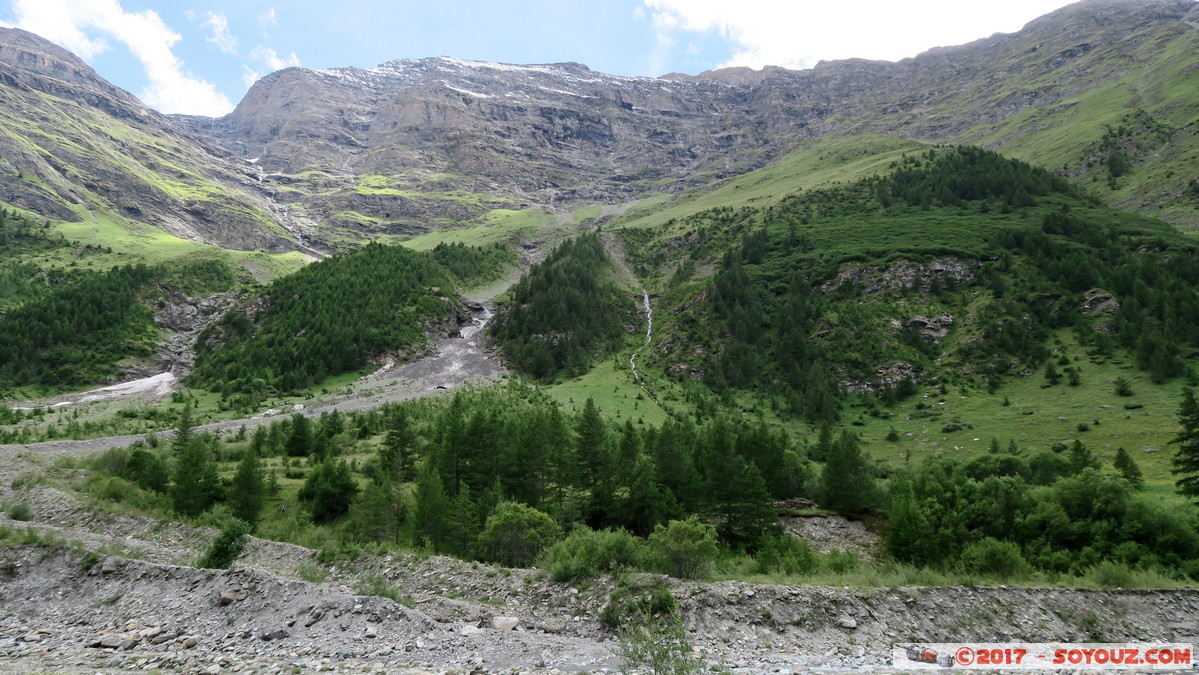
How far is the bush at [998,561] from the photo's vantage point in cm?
2580

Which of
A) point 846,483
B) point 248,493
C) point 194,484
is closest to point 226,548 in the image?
point 248,493

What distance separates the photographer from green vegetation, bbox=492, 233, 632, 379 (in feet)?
393

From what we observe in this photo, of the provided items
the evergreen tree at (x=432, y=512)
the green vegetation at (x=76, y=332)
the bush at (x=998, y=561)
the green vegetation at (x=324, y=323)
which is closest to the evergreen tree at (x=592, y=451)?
the evergreen tree at (x=432, y=512)

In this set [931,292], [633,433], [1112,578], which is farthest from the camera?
[931,292]

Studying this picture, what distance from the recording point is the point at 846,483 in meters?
52.3

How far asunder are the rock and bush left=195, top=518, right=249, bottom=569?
1123 centimetres

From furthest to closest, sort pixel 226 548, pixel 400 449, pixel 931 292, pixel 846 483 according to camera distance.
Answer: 1. pixel 931 292
2. pixel 846 483
3. pixel 400 449
4. pixel 226 548

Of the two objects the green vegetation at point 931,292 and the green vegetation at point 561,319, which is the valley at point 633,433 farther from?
the green vegetation at point 561,319

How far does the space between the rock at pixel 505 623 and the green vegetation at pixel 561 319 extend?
96.4 meters

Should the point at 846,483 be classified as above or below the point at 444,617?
below

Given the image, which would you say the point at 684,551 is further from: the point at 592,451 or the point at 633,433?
the point at 633,433

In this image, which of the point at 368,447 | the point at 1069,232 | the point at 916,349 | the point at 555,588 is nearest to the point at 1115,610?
the point at 555,588

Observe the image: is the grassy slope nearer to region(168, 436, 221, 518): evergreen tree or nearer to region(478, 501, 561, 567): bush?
region(478, 501, 561, 567): bush

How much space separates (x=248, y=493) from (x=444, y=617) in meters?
26.4
